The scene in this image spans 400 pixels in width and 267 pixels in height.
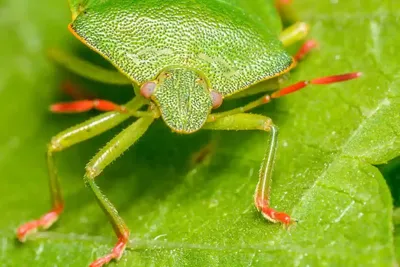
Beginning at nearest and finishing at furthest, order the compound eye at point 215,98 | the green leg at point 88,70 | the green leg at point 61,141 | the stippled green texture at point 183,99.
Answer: the stippled green texture at point 183,99, the compound eye at point 215,98, the green leg at point 61,141, the green leg at point 88,70

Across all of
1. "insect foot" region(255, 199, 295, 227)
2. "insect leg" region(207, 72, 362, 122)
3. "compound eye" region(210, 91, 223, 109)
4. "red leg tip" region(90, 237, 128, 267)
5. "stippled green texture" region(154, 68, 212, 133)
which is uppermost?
"stippled green texture" region(154, 68, 212, 133)

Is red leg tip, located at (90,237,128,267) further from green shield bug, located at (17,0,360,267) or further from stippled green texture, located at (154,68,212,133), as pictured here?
stippled green texture, located at (154,68,212,133)

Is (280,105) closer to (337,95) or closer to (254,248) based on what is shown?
(337,95)

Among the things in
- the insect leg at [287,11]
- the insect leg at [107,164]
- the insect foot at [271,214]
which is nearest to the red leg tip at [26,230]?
the insect leg at [107,164]

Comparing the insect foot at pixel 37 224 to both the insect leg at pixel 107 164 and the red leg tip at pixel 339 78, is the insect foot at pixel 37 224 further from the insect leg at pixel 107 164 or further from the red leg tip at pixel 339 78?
the red leg tip at pixel 339 78

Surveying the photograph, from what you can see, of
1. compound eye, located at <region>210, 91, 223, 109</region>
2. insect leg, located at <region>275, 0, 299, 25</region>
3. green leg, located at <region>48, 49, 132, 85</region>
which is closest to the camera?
compound eye, located at <region>210, 91, 223, 109</region>

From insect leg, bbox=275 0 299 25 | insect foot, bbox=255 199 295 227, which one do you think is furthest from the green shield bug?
insect leg, bbox=275 0 299 25

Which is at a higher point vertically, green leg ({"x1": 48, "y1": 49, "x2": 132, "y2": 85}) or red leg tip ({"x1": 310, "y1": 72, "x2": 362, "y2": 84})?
green leg ({"x1": 48, "y1": 49, "x2": 132, "y2": 85})

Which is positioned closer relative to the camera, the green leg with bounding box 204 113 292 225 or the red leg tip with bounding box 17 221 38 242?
the green leg with bounding box 204 113 292 225
